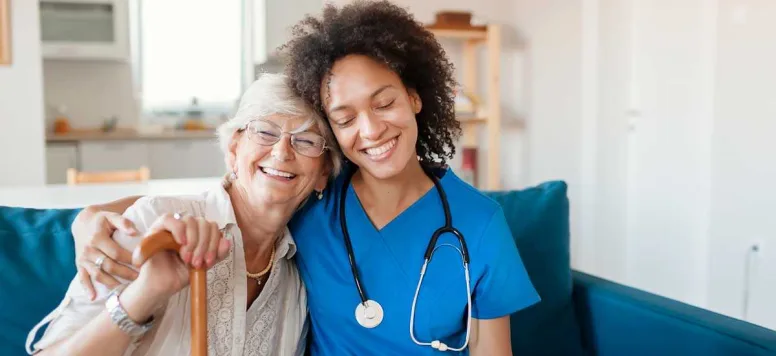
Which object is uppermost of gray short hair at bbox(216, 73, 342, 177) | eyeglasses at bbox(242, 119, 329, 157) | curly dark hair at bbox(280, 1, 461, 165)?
curly dark hair at bbox(280, 1, 461, 165)

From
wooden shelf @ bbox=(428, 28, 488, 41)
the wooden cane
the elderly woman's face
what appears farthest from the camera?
wooden shelf @ bbox=(428, 28, 488, 41)

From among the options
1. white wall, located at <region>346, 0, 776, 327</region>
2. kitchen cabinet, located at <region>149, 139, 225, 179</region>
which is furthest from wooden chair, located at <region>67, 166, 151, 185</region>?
white wall, located at <region>346, 0, 776, 327</region>

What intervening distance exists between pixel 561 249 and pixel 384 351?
0.60m

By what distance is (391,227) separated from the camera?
1.42 metres

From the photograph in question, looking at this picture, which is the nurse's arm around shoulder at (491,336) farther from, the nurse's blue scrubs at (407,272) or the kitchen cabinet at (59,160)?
the kitchen cabinet at (59,160)

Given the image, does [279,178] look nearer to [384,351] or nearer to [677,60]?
[384,351]

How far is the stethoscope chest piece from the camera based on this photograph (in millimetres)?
1353

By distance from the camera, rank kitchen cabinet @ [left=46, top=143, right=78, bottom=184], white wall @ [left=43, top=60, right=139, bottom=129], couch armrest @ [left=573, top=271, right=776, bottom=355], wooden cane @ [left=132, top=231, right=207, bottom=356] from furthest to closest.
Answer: white wall @ [left=43, top=60, right=139, bottom=129]
kitchen cabinet @ [left=46, top=143, right=78, bottom=184]
couch armrest @ [left=573, top=271, right=776, bottom=355]
wooden cane @ [left=132, top=231, right=207, bottom=356]

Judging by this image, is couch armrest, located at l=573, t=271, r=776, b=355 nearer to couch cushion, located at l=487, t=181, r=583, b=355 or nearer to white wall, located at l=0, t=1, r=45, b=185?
couch cushion, located at l=487, t=181, r=583, b=355

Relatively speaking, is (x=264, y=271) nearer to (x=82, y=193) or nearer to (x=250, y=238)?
(x=250, y=238)

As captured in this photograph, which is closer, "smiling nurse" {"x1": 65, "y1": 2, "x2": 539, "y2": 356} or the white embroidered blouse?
the white embroidered blouse

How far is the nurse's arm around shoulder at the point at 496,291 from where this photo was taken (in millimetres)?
1322

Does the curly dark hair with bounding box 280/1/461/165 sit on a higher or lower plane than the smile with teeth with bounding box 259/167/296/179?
higher

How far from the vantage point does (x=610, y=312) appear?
1.70m
